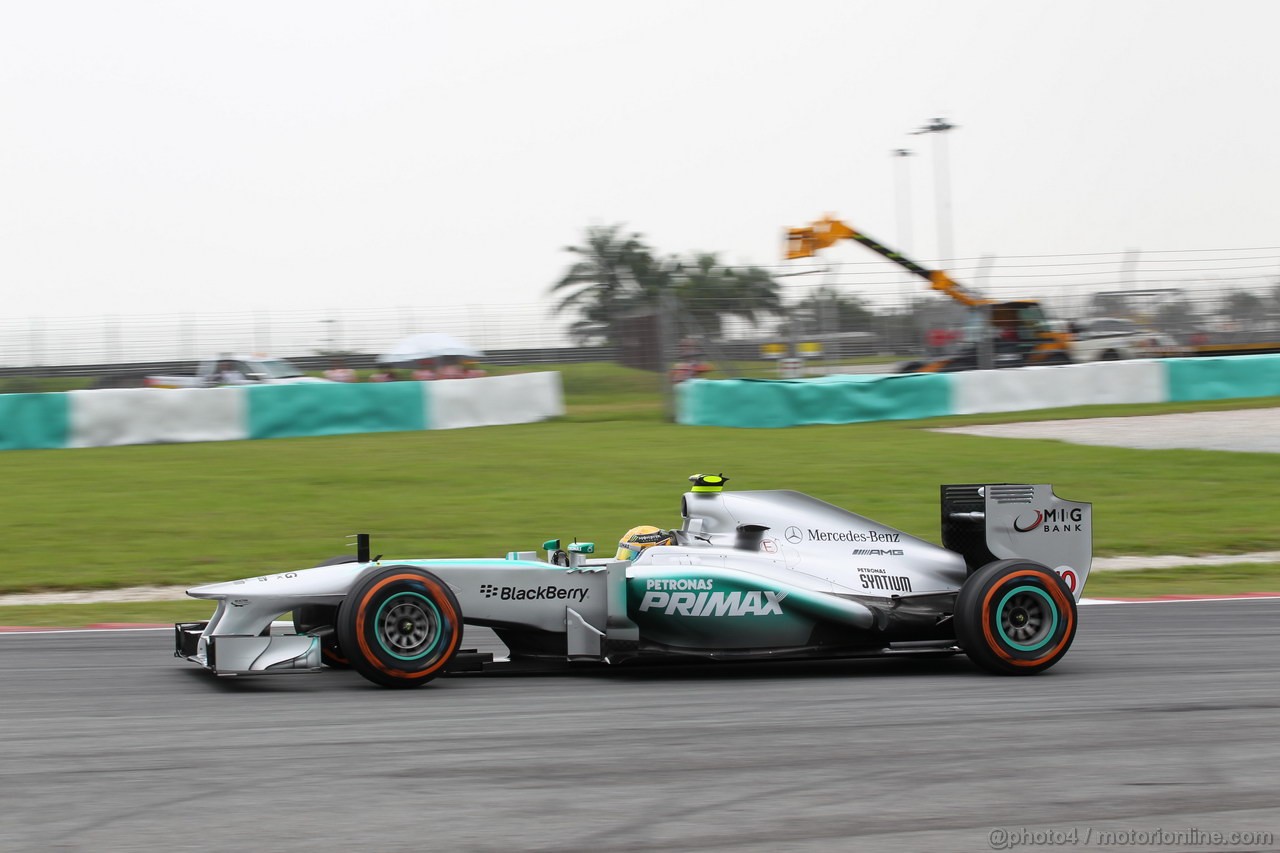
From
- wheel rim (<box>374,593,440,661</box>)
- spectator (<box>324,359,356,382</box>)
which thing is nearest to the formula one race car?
wheel rim (<box>374,593,440,661</box>)

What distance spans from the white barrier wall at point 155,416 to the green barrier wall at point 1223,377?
45.0ft

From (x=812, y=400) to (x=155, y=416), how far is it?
883cm

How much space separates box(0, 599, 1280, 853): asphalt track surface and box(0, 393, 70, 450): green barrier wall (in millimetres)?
11446

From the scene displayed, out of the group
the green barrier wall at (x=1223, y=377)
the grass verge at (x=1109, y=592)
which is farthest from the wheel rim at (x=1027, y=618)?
the green barrier wall at (x=1223, y=377)

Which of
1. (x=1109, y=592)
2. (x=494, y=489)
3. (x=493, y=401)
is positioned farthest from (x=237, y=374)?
(x=1109, y=592)

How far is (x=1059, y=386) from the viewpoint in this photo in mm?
20703

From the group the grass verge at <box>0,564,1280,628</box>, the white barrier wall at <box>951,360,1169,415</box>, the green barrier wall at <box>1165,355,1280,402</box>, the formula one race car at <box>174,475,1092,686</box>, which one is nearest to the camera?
the formula one race car at <box>174,475,1092,686</box>

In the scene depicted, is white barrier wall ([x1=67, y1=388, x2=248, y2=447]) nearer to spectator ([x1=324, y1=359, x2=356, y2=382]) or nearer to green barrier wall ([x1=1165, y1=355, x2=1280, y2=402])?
spectator ([x1=324, y1=359, x2=356, y2=382])

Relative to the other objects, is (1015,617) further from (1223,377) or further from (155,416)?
(1223,377)

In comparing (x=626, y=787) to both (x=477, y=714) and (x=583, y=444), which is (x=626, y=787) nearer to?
(x=477, y=714)

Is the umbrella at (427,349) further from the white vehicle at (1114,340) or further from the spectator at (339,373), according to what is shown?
the white vehicle at (1114,340)

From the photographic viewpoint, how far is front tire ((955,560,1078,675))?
6.33m

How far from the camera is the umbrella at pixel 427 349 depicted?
78.4 ft

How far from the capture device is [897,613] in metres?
6.45
